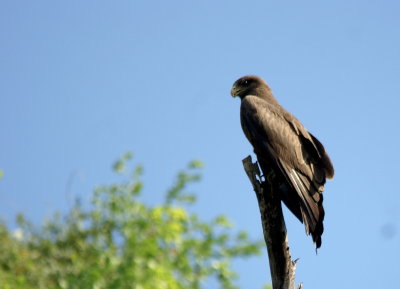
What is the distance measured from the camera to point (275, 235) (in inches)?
274

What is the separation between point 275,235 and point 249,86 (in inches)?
134

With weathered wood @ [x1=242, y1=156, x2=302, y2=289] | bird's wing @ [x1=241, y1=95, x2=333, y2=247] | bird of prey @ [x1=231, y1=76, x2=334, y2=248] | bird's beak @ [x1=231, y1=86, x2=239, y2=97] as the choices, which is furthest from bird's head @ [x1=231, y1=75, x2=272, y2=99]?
weathered wood @ [x1=242, y1=156, x2=302, y2=289]

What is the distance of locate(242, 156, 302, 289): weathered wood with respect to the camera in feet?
22.5

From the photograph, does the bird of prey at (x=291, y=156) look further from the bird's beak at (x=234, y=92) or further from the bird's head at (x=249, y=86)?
the bird's beak at (x=234, y=92)

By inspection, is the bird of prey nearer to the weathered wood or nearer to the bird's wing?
the bird's wing

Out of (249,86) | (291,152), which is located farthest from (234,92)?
(291,152)

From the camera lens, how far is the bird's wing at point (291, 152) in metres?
7.33

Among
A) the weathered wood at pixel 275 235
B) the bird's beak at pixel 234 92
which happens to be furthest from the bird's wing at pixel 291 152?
the bird's beak at pixel 234 92

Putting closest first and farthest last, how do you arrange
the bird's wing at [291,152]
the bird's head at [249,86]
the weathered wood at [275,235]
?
the weathered wood at [275,235] → the bird's wing at [291,152] → the bird's head at [249,86]

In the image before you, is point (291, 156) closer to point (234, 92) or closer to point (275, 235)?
point (275, 235)

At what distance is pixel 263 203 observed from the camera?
7125 mm

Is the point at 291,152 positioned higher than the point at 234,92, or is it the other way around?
the point at 234,92

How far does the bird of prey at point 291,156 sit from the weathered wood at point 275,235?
0.29 m

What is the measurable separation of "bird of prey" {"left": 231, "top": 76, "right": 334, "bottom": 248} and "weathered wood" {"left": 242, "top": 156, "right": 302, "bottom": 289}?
0.29 metres
